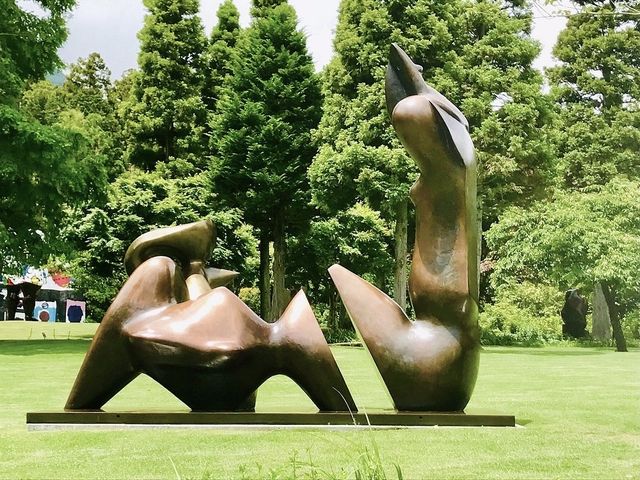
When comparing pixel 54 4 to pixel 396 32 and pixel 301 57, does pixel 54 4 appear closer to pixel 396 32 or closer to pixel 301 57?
pixel 301 57

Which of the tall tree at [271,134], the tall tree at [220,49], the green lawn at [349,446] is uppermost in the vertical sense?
the tall tree at [220,49]

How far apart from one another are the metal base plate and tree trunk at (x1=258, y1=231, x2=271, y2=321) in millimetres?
19174

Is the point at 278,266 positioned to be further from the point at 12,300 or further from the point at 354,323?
the point at 354,323

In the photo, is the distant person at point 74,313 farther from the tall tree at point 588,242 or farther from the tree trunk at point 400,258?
the tall tree at point 588,242

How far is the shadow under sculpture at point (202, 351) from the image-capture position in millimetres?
7461

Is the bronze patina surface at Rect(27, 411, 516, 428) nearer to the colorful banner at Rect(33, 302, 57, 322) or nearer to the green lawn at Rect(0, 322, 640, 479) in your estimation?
the green lawn at Rect(0, 322, 640, 479)

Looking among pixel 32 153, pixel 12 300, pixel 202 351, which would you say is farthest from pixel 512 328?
pixel 202 351

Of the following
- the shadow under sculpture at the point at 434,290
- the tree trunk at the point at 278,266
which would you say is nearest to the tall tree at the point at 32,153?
the tree trunk at the point at 278,266

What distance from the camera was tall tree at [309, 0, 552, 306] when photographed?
973 inches

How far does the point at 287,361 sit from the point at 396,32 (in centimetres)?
1986

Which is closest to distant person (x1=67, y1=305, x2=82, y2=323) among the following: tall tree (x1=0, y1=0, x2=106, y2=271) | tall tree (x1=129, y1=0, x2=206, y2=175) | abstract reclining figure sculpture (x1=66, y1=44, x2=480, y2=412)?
tall tree (x1=129, y1=0, x2=206, y2=175)

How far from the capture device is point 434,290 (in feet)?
25.6

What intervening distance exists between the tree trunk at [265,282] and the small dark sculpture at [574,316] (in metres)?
10.7

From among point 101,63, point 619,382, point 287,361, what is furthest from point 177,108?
point 287,361
